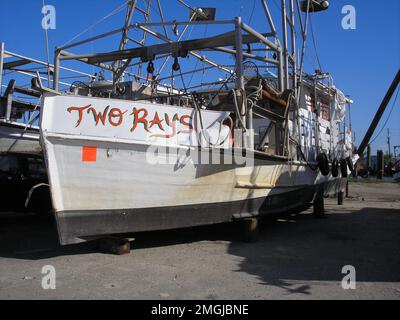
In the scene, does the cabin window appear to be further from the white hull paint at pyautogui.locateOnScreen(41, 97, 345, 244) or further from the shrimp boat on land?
the white hull paint at pyautogui.locateOnScreen(41, 97, 345, 244)

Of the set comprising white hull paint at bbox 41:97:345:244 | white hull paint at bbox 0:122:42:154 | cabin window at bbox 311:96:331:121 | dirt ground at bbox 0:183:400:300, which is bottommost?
dirt ground at bbox 0:183:400:300

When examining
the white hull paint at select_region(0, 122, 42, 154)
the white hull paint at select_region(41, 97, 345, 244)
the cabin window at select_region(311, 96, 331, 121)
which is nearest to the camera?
the white hull paint at select_region(41, 97, 345, 244)

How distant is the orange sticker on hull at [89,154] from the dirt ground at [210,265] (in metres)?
1.29

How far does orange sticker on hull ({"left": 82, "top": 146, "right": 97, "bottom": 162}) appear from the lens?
18.0 feet

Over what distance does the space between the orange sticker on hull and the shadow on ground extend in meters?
1.46

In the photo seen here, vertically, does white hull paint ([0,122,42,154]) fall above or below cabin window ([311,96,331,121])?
below

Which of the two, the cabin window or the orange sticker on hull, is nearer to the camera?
the orange sticker on hull

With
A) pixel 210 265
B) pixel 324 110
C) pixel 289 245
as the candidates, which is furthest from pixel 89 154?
pixel 324 110

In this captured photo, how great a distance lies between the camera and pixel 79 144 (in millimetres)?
5438

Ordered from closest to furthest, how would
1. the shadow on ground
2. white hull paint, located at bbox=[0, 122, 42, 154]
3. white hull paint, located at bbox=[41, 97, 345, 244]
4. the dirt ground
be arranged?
the dirt ground → the shadow on ground → white hull paint, located at bbox=[41, 97, 345, 244] → white hull paint, located at bbox=[0, 122, 42, 154]

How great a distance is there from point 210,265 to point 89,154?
204 centimetres

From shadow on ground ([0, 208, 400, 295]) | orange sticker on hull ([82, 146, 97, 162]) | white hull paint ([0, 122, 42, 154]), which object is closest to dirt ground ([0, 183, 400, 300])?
shadow on ground ([0, 208, 400, 295])

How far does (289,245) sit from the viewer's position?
22.8 feet
